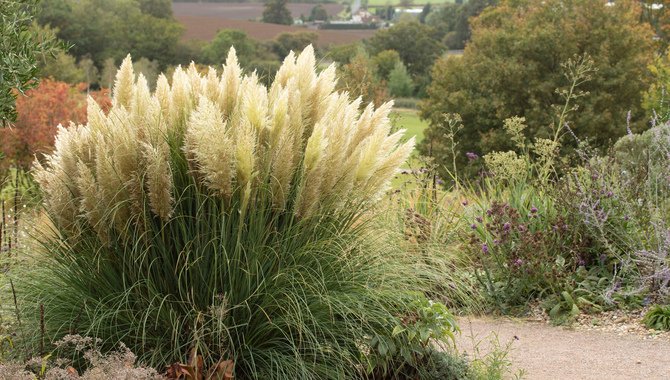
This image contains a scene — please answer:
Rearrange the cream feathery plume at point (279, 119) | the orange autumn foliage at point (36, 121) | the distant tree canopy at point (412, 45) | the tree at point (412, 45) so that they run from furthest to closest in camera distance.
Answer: the tree at point (412, 45) → the distant tree canopy at point (412, 45) → the orange autumn foliage at point (36, 121) → the cream feathery plume at point (279, 119)

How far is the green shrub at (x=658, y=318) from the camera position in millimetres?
7070

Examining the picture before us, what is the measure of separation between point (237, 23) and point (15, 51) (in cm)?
7776

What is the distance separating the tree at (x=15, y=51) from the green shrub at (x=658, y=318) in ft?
16.6

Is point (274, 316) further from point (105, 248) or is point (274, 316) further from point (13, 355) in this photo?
point (13, 355)

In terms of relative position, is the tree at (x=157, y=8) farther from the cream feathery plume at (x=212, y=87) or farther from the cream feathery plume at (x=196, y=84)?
the cream feathery plume at (x=212, y=87)

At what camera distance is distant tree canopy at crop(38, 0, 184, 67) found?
5778 centimetres

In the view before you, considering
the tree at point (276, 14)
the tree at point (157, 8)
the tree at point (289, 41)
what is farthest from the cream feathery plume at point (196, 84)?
the tree at point (276, 14)

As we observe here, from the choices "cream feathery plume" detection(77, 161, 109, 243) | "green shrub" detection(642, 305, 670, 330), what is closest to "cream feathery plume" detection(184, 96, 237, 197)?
"cream feathery plume" detection(77, 161, 109, 243)

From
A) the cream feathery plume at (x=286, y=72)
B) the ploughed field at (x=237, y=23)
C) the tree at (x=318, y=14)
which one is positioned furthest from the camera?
the tree at (x=318, y=14)

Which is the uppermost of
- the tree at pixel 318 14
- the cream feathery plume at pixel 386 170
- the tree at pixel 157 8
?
the cream feathery plume at pixel 386 170

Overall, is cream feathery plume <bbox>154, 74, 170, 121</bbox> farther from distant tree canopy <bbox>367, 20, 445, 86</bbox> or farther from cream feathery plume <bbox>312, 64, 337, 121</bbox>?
distant tree canopy <bbox>367, 20, 445, 86</bbox>

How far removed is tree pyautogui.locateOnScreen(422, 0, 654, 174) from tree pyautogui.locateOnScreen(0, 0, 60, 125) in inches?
693

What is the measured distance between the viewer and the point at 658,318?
7125 mm

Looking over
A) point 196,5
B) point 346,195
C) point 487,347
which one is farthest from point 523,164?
point 196,5
